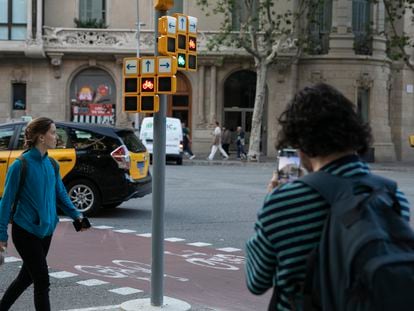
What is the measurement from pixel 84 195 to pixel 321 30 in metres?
26.2

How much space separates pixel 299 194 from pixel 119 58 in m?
34.1

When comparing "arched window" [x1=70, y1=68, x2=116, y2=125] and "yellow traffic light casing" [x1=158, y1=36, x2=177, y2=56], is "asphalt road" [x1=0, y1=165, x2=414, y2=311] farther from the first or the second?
"arched window" [x1=70, y1=68, x2=116, y2=125]

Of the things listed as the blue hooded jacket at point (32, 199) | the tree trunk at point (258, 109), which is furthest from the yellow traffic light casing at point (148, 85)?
the tree trunk at point (258, 109)

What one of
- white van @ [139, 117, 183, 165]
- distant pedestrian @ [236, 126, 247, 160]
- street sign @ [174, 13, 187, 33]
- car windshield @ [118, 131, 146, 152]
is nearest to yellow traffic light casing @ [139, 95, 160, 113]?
street sign @ [174, 13, 187, 33]

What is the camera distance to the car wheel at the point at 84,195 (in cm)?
1232

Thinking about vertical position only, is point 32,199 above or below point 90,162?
above

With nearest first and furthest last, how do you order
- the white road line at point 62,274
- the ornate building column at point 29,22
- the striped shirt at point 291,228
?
the striped shirt at point 291,228 < the white road line at point 62,274 < the ornate building column at point 29,22

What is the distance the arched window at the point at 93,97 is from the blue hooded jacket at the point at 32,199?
102 ft

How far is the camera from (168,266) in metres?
8.36

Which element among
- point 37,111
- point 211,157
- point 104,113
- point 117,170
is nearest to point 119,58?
point 104,113

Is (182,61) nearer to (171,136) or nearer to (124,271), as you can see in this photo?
(124,271)

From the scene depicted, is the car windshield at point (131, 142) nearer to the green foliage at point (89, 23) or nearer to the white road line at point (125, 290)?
the white road line at point (125, 290)

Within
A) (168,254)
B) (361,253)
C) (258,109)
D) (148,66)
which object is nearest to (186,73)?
(258,109)

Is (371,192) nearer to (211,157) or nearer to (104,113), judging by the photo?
(211,157)
